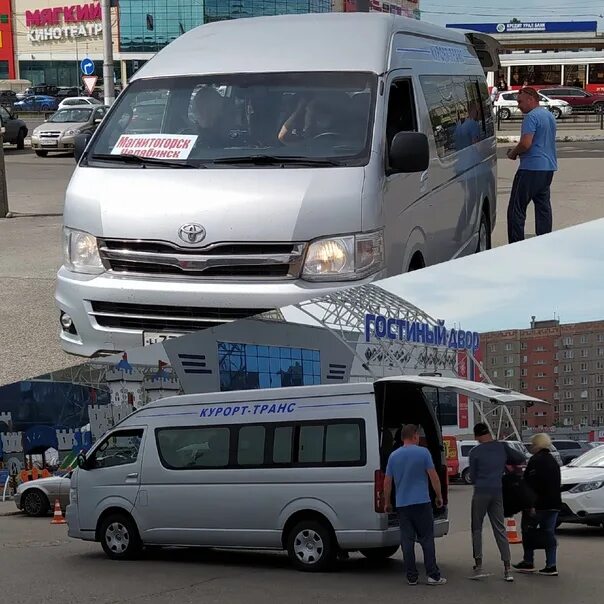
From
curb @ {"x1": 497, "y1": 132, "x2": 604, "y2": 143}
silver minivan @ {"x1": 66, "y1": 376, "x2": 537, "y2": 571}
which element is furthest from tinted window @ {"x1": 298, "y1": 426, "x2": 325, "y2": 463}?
curb @ {"x1": 497, "y1": 132, "x2": 604, "y2": 143}

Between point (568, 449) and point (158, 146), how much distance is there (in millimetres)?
3620

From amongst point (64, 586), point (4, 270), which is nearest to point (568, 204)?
point (4, 270)

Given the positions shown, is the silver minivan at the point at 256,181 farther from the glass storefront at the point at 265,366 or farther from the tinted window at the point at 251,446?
the tinted window at the point at 251,446

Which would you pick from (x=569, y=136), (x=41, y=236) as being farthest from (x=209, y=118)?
(x=569, y=136)

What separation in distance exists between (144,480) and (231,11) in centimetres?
6955

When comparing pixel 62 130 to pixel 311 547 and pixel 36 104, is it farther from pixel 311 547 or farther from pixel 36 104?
pixel 36 104

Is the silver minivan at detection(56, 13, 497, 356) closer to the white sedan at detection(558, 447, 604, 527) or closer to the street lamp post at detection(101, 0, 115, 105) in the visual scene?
the white sedan at detection(558, 447, 604, 527)

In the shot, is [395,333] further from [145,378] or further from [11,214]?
[11,214]

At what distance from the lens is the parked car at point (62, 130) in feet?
97.7

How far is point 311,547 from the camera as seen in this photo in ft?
12.1

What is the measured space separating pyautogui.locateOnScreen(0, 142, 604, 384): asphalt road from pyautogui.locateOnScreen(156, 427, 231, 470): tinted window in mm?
2219

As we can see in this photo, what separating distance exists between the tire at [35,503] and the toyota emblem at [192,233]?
2.12 m

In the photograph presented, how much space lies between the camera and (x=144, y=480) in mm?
3426

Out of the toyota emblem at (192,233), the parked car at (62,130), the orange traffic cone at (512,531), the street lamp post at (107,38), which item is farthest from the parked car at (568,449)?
the parked car at (62,130)
